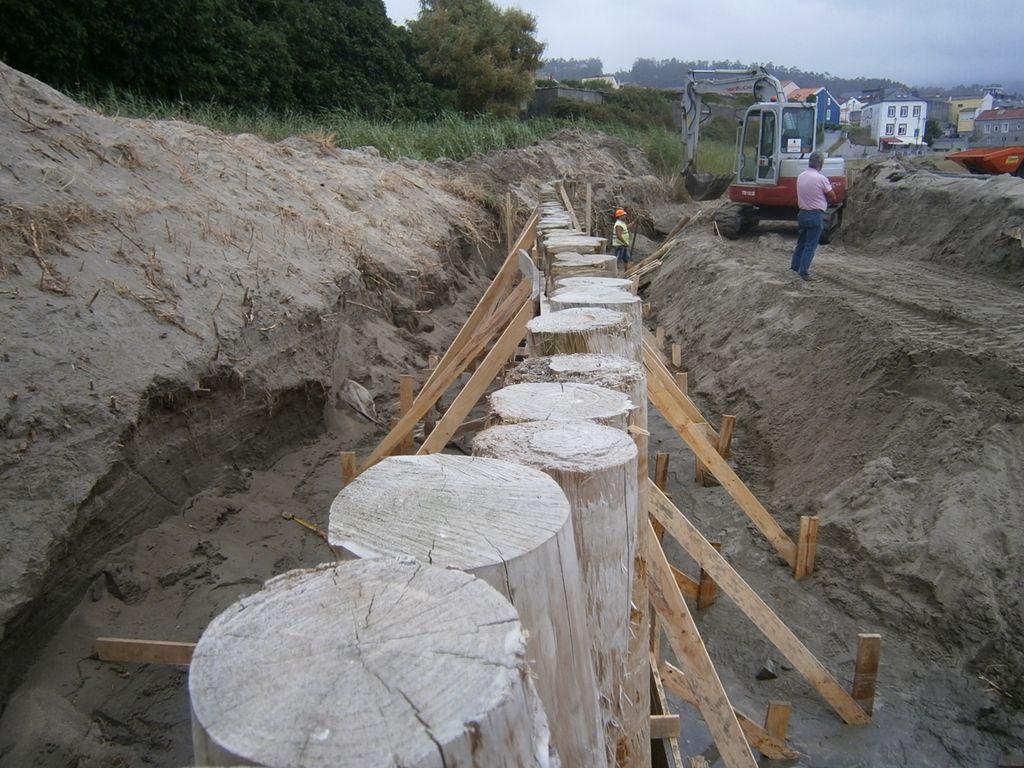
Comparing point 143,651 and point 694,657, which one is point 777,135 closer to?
point 694,657

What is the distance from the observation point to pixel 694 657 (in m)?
2.82

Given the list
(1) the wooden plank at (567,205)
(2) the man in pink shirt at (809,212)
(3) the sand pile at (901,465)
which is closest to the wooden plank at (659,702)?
(3) the sand pile at (901,465)

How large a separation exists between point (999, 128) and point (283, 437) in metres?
49.6

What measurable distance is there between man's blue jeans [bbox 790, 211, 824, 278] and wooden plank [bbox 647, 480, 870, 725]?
702 cm

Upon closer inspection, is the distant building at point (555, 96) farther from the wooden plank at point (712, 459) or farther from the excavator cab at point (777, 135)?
the wooden plank at point (712, 459)

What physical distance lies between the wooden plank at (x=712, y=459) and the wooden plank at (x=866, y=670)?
3.46ft

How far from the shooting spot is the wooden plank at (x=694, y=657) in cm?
282

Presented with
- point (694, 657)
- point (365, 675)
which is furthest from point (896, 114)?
point (365, 675)

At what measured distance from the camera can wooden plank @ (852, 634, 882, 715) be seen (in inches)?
149

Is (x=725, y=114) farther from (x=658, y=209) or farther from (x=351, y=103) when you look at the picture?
(x=351, y=103)

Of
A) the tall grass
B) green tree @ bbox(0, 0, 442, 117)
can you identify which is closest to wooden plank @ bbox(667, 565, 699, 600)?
the tall grass

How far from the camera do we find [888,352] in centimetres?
612

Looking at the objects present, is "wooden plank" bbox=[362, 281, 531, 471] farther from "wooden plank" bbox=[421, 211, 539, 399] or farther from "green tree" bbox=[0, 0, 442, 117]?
"green tree" bbox=[0, 0, 442, 117]

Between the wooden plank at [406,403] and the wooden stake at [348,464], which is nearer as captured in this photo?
the wooden stake at [348,464]
